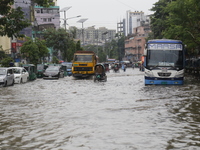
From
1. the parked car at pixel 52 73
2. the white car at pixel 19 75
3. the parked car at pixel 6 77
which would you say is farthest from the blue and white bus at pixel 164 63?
the parked car at pixel 52 73

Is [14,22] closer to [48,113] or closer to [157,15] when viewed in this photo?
[48,113]

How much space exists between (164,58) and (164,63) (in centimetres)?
32

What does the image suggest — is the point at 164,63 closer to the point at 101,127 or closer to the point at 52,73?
the point at 101,127

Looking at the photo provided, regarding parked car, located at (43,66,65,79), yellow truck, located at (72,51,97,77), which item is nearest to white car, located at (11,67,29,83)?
parked car, located at (43,66,65,79)

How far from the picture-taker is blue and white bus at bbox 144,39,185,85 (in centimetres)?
2597

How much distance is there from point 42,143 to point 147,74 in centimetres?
1876

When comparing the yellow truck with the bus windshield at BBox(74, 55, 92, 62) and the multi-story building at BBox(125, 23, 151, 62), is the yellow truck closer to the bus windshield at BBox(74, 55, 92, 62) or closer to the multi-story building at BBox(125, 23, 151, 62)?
the bus windshield at BBox(74, 55, 92, 62)

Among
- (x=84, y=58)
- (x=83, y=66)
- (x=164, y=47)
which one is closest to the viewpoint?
(x=164, y=47)

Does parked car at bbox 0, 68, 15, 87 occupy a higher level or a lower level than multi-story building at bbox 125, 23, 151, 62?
lower

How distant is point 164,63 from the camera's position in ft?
85.7

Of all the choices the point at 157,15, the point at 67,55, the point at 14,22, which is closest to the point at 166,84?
the point at 14,22

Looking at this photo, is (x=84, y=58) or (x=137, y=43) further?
(x=137, y=43)

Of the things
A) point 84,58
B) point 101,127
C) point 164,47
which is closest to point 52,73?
point 84,58

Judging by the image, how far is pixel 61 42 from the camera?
77.5m
